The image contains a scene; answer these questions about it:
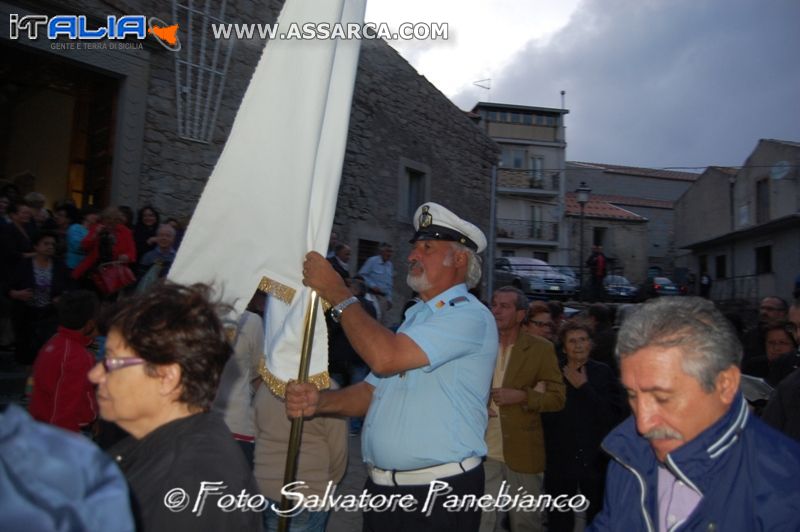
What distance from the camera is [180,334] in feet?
6.22

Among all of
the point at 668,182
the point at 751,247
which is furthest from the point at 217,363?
the point at 668,182

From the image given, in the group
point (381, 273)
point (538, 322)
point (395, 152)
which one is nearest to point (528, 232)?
point (395, 152)

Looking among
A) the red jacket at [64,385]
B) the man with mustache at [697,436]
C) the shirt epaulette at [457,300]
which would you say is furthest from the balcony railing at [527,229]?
the man with mustache at [697,436]

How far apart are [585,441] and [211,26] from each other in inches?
357

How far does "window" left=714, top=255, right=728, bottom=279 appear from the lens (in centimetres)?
2955

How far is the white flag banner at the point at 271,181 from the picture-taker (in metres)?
2.54

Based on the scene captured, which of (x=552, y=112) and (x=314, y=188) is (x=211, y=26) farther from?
(x=552, y=112)

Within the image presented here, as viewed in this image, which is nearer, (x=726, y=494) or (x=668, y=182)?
(x=726, y=494)

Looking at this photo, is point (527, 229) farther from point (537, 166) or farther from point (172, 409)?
point (172, 409)

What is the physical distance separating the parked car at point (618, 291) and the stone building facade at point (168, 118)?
9.12 m

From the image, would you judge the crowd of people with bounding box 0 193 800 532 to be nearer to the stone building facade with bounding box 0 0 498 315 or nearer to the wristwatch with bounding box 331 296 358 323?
the wristwatch with bounding box 331 296 358 323

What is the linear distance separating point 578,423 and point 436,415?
7.71ft

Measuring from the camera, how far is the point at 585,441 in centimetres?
464

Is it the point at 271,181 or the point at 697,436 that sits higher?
the point at 271,181
